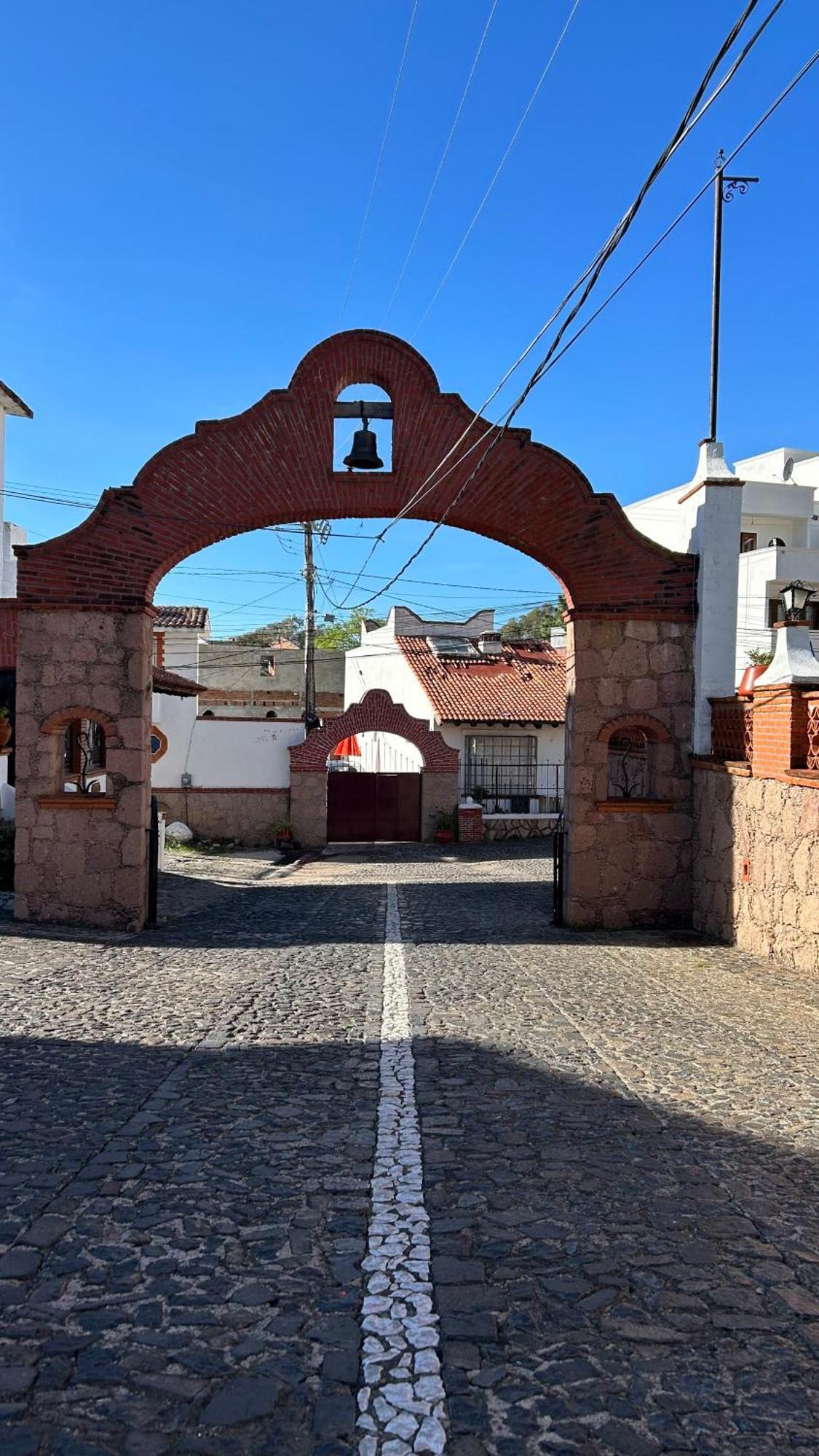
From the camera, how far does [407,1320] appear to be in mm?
2816

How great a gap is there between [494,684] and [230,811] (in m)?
9.06

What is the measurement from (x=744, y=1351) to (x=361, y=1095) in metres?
2.49

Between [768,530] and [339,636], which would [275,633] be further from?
[768,530]

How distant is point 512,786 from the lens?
1045 inches

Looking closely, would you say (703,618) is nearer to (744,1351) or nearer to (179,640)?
(744,1351)

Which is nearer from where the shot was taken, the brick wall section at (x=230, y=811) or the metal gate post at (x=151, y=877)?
the metal gate post at (x=151, y=877)

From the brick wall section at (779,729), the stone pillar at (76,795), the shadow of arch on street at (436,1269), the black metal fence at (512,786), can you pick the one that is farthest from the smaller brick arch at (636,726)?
the black metal fence at (512,786)

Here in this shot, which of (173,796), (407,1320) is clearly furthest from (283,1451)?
(173,796)

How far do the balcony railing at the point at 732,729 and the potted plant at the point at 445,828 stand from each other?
13898 millimetres

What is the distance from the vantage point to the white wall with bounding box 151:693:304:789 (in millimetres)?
22391

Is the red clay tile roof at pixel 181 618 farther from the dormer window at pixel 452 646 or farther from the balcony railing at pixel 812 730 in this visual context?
the balcony railing at pixel 812 730

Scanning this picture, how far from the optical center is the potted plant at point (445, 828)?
2378 cm

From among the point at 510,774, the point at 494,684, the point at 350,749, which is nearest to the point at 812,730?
the point at 510,774

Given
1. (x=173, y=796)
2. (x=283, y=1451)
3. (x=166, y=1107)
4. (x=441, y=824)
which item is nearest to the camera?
(x=283, y=1451)
